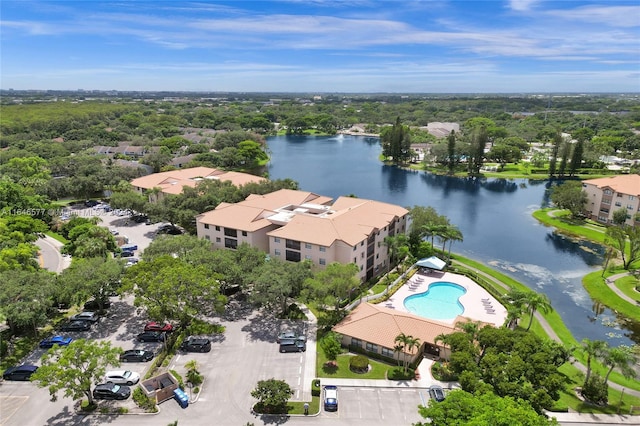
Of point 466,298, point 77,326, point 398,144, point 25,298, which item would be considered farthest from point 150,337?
point 398,144

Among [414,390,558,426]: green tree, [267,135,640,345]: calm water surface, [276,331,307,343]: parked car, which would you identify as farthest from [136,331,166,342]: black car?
[267,135,640,345]: calm water surface

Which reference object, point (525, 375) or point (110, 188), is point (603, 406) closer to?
point (525, 375)

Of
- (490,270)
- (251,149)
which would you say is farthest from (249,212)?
(251,149)

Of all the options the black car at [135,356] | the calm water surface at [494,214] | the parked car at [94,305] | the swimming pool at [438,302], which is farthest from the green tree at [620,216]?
the parked car at [94,305]

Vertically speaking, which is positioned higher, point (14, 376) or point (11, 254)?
point (11, 254)

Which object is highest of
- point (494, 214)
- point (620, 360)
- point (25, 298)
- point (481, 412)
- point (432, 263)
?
point (481, 412)

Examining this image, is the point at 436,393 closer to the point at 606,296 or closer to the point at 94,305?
the point at 606,296
